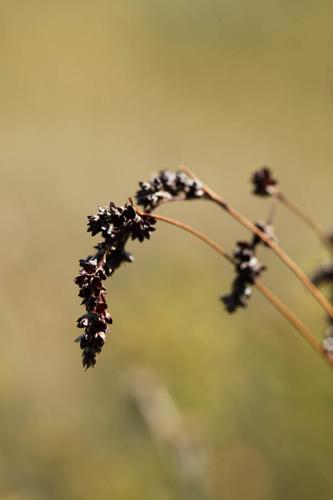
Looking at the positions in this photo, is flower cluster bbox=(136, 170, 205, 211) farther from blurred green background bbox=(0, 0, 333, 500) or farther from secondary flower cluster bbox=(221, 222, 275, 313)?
blurred green background bbox=(0, 0, 333, 500)

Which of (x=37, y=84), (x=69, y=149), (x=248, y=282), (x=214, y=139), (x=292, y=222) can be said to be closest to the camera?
(x=248, y=282)

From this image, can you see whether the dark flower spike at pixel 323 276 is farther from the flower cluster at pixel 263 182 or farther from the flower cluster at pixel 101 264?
the flower cluster at pixel 101 264

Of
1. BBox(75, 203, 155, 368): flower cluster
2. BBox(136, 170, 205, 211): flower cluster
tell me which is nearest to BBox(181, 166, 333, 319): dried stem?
BBox(136, 170, 205, 211): flower cluster

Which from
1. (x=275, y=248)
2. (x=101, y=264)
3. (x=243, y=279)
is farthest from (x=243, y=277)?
(x=101, y=264)

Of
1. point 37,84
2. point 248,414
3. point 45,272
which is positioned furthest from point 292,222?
point 37,84

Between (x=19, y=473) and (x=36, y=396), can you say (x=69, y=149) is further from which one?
(x=19, y=473)

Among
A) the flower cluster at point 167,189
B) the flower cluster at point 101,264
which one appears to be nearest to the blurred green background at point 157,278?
the flower cluster at point 167,189
